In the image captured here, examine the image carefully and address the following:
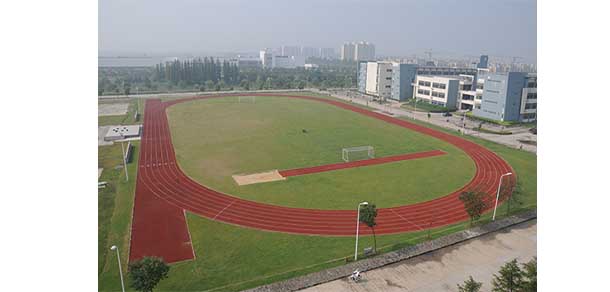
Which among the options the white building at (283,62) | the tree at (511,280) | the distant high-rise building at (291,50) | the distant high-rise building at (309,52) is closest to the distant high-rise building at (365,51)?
the white building at (283,62)

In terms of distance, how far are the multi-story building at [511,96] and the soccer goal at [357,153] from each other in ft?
60.1

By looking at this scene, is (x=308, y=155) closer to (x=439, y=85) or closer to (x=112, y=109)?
(x=439, y=85)

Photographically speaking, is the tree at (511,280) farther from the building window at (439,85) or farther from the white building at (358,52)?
the white building at (358,52)

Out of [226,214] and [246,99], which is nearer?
[226,214]

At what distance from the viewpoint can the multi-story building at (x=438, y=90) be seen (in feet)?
137

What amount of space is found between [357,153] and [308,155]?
3.15 meters

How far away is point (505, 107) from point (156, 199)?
31858mm

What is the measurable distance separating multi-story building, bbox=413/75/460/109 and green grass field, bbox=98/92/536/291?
2902cm

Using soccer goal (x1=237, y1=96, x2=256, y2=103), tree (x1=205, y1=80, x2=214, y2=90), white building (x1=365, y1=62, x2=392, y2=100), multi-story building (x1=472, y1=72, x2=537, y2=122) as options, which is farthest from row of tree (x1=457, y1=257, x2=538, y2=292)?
tree (x1=205, y1=80, x2=214, y2=90)

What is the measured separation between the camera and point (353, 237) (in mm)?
13078

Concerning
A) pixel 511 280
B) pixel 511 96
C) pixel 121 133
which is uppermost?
pixel 511 96

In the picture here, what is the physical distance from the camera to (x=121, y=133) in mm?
27047

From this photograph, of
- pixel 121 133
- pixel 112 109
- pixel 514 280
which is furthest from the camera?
pixel 112 109

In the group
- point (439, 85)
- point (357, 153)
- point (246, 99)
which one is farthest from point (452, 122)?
point (246, 99)
